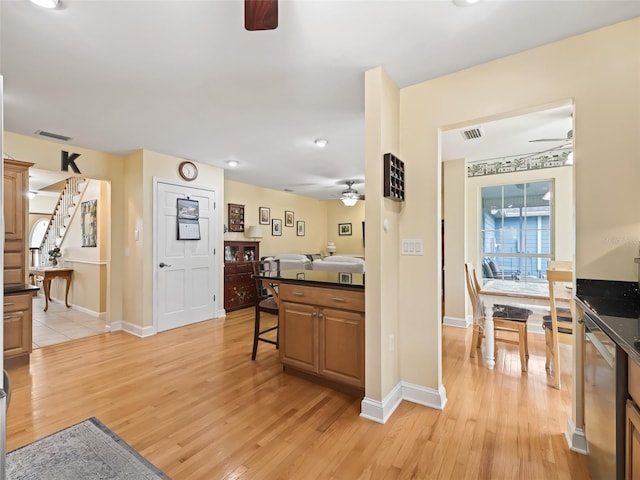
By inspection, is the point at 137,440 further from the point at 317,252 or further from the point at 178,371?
the point at 317,252

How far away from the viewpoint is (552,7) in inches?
64.2

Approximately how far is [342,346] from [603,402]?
1559mm

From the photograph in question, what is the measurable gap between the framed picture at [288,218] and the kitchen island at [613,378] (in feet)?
20.8

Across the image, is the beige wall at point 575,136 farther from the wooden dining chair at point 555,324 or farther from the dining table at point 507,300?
the dining table at point 507,300

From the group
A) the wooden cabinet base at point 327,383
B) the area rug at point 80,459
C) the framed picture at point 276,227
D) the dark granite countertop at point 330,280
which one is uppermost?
the framed picture at point 276,227

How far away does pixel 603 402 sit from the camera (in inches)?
50.9

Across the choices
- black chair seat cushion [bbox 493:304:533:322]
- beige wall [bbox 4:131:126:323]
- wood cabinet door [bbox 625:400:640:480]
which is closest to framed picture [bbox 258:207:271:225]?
beige wall [bbox 4:131:126:323]

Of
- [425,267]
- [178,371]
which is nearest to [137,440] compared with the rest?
[178,371]

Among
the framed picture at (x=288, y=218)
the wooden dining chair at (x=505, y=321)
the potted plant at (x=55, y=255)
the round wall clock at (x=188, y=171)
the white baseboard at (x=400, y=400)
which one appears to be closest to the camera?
the white baseboard at (x=400, y=400)

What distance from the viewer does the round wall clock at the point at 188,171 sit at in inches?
177

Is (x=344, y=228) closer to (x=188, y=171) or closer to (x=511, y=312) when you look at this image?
(x=188, y=171)

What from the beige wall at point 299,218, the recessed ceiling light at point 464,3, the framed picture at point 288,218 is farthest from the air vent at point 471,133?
the framed picture at point 288,218

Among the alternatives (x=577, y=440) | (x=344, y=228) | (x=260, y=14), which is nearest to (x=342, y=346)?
(x=577, y=440)

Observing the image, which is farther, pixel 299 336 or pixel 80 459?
pixel 299 336
